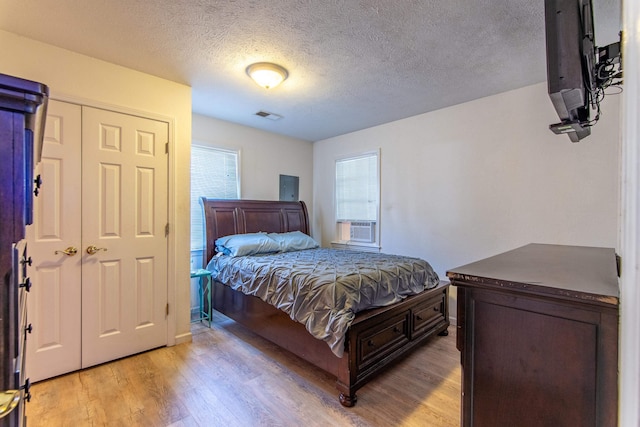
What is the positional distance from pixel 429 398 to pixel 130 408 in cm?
202

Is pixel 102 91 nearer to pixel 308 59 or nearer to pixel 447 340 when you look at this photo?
pixel 308 59

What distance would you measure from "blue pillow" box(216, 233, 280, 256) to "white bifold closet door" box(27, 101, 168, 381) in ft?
2.59

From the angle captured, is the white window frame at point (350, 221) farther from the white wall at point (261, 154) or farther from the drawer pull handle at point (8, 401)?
the drawer pull handle at point (8, 401)

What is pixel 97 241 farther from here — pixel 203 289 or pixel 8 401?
pixel 8 401

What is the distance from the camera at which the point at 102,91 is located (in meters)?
2.43

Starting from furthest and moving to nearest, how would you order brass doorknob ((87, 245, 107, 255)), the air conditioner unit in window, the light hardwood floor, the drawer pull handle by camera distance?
the air conditioner unit in window, brass doorknob ((87, 245, 107, 255)), the light hardwood floor, the drawer pull handle

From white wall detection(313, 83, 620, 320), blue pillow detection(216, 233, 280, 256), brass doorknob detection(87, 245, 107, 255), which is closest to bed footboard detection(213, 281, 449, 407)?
blue pillow detection(216, 233, 280, 256)

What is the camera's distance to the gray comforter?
Answer: 206 cm

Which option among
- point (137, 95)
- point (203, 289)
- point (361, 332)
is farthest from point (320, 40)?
point (203, 289)

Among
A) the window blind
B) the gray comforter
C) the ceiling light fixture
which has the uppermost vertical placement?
the ceiling light fixture

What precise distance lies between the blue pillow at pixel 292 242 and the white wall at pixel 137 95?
1.21 metres

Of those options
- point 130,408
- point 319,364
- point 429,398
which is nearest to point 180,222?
point 130,408

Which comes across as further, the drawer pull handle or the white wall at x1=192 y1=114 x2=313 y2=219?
the white wall at x1=192 y1=114 x2=313 y2=219

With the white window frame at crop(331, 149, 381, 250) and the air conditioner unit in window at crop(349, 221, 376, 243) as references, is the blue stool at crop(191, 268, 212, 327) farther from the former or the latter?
the air conditioner unit in window at crop(349, 221, 376, 243)
